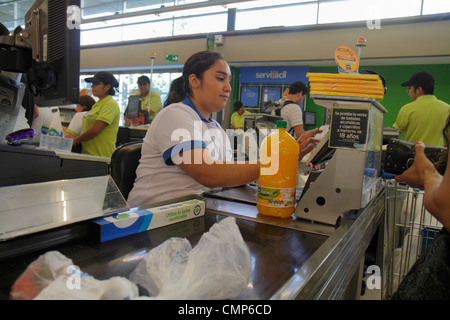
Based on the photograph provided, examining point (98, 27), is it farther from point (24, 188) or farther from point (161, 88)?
point (24, 188)

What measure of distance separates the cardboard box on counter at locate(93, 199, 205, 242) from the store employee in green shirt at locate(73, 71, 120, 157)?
258 centimetres

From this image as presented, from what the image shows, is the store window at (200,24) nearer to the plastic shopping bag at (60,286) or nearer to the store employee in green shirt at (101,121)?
the store employee in green shirt at (101,121)

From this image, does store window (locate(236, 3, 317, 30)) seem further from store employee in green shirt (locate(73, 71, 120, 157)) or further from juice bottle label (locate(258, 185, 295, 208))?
juice bottle label (locate(258, 185, 295, 208))

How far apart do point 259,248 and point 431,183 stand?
571 mm

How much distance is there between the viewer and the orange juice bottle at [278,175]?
1048 mm

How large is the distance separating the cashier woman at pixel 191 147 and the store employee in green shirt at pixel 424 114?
2.65 meters

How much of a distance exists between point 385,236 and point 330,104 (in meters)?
0.98

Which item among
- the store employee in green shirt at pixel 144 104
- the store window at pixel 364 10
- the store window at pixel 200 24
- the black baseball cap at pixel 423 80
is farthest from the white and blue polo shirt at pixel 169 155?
the store window at pixel 200 24

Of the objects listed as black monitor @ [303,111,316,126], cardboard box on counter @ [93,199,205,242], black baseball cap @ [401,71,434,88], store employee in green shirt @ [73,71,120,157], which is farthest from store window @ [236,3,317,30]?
cardboard box on counter @ [93,199,205,242]

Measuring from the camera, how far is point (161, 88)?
9789 mm

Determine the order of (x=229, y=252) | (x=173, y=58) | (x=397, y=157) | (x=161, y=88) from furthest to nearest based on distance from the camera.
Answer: (x=161, y=88) < (x=173, y=58) < (x=397, y=157) < (x=229, y=252)

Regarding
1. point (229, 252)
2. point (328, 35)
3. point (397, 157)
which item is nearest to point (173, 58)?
point (328, 35)

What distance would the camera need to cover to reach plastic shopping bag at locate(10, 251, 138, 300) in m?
0.43
